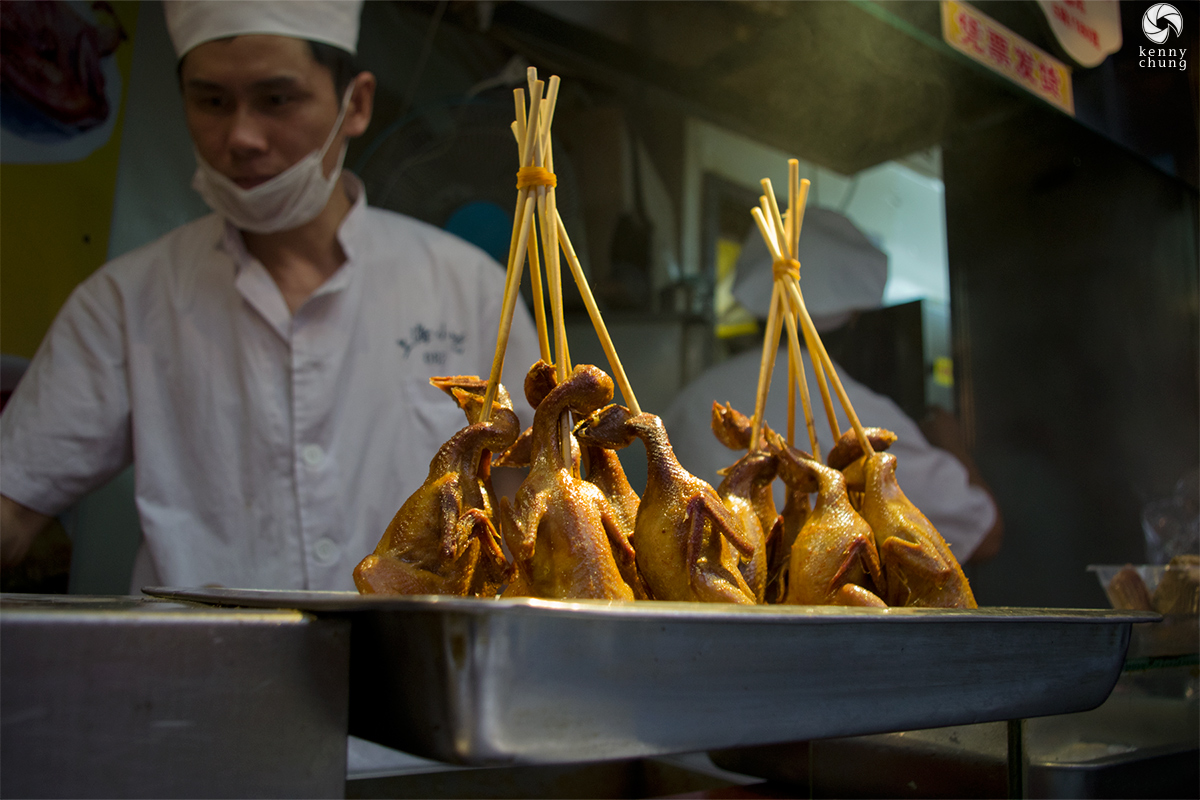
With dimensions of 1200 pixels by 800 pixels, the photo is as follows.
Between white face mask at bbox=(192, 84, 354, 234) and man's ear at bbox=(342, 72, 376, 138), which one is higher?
man's ear at bbox=(342, 72, 376, 138)

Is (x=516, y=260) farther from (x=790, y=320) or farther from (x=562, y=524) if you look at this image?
(x=790, y=320)

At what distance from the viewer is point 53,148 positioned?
192cm

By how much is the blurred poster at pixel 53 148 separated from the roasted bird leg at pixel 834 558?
1.88m

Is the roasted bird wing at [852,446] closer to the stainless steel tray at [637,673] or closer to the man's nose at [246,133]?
the stainless steel tray at [637,673]

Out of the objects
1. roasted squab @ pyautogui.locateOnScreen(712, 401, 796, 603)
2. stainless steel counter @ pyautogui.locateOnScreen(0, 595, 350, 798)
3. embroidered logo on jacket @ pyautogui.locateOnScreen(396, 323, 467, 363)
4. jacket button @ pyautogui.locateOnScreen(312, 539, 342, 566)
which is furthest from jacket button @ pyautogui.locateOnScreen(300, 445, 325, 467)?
stainless steel counter @ pyautogui.locateOnScreen(0, 595, 350, 798)

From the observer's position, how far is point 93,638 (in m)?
0.51

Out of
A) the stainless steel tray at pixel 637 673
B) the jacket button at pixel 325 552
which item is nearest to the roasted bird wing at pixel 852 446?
the stainless steel tray at pixel 637 673

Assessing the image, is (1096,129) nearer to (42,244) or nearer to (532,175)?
(532,175)

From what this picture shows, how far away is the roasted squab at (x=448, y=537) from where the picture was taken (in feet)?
3.00

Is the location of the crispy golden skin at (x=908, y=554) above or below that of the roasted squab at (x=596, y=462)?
below

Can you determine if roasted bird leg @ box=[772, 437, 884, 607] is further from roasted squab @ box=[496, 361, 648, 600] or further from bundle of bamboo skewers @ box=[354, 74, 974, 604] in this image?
roasted squab @ box=[496, 361, 648, 600]

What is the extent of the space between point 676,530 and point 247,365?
1.50m

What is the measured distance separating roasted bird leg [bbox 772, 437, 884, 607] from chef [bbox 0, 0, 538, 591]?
1.30 metres

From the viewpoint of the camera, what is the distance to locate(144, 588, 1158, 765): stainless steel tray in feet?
1.77
